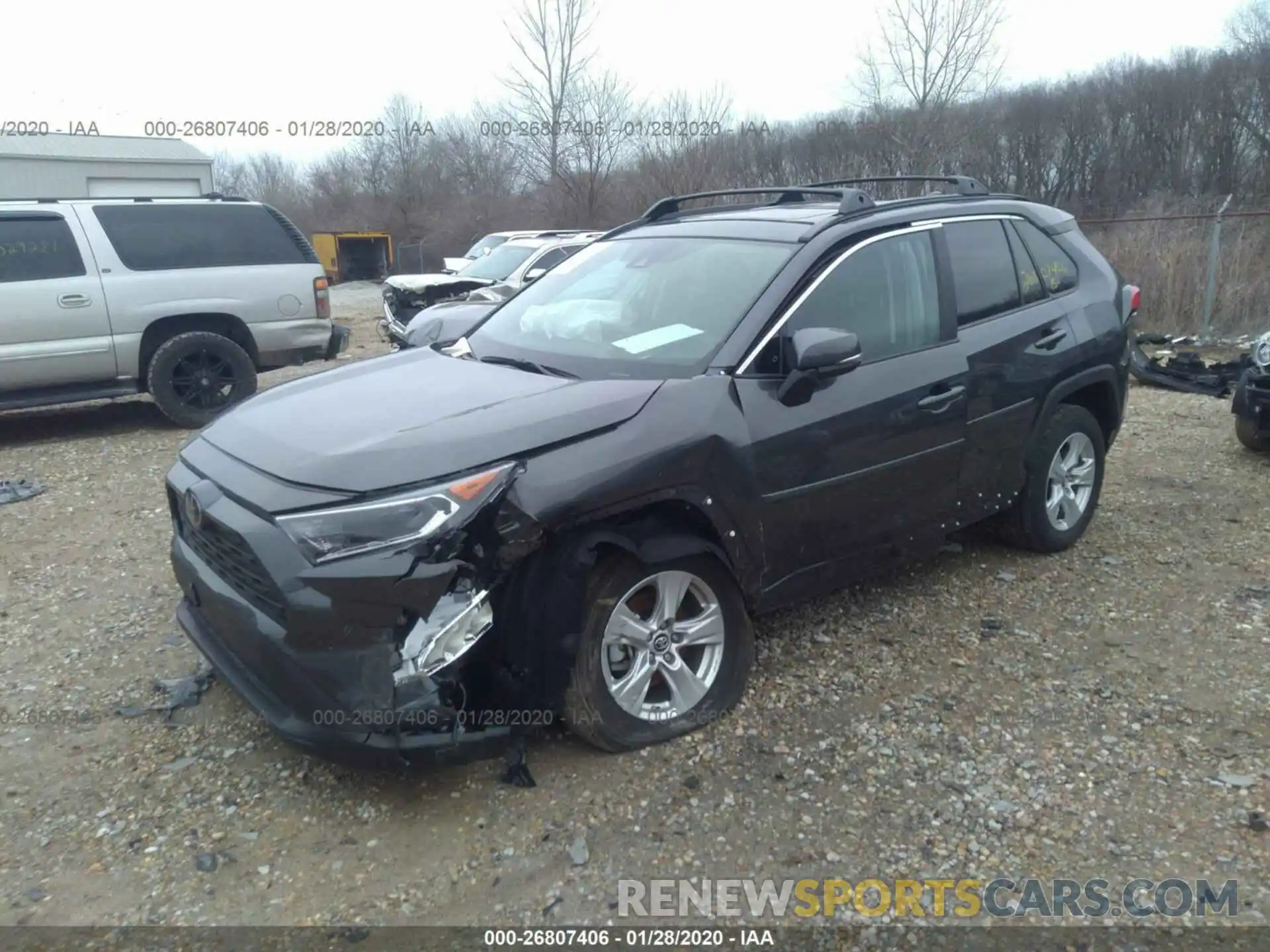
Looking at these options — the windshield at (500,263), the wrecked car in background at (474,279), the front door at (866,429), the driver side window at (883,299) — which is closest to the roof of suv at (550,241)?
the wrecked car in background at (474,279)

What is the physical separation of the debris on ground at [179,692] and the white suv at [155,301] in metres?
4.94

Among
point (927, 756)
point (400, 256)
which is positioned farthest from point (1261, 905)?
point (400, 256)

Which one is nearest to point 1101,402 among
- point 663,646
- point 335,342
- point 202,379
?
point 663,646

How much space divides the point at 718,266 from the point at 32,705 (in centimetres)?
319

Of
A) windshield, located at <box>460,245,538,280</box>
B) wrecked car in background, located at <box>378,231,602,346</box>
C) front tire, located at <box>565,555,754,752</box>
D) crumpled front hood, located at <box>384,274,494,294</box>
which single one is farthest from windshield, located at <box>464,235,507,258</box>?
front tire, located at <box>565,555,754,752</box>

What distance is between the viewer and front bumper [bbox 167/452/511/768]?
2.66m

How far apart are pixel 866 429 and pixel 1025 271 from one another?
1566mm

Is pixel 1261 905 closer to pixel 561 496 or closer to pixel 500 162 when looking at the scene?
pixel 561 496

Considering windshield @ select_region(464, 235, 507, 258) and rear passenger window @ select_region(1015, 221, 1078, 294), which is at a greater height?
windshield @ select_region(464, 235, 507, 258)

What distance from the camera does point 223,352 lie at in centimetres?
830

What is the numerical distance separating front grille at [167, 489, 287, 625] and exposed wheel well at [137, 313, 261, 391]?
18.3 ft

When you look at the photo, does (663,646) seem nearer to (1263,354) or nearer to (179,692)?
(179,692)

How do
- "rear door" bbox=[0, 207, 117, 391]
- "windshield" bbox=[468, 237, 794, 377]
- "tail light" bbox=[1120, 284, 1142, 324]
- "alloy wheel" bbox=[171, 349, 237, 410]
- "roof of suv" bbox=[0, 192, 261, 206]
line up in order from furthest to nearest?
"alloy wheel" bbox=[171, 349, 237, 410]
"roof of suv" bbox=[0, 192, 261, 206]
"rear door" bbox=[0, 207, 117, 391]
"tail light" bbox=[1120, 284, 1142, 324]
"windshield" bbox=[468, 237, 794, 377]

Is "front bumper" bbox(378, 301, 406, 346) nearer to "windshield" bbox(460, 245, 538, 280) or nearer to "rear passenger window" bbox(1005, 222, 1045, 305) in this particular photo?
"windshield" bbox(460, 245, 538, 280)
